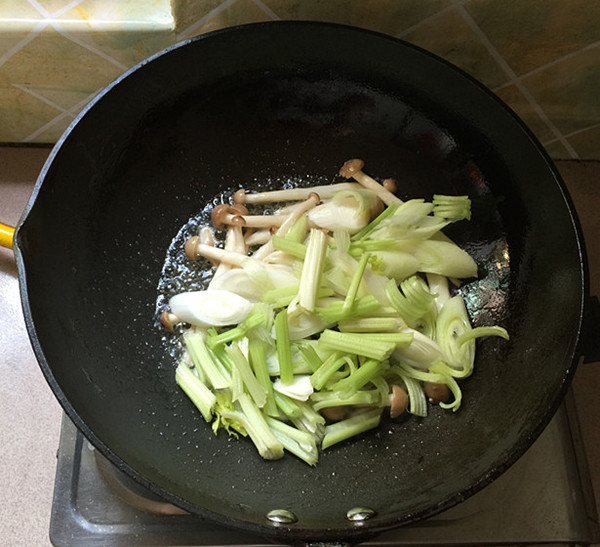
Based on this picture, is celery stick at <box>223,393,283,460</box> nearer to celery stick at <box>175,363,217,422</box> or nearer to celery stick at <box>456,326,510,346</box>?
celery stick at <box>175,363,217,422</box>

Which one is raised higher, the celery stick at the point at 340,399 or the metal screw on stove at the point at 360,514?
the celery stick at the point at 340,399

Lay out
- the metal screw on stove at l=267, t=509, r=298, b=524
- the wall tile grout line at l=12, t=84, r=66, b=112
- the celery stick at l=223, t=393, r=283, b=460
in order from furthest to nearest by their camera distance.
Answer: the wall tile grout line at l=12, t=84, r=66, b=112, the celery stick at l=223, t=393, r=283, b=460, the metal screw on stove at l=267, t=509, r=298, b=524

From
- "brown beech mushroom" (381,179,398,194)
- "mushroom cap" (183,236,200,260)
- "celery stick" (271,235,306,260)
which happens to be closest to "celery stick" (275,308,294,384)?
"celery stick" (271,235,306,260)

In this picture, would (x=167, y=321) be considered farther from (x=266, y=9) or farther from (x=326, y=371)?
(x=266, y=9)

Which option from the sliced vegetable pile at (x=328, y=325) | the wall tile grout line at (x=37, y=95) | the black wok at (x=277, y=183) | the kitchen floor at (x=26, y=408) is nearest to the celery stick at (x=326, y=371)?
the sliced vegetable pile at (x=328, y=325)

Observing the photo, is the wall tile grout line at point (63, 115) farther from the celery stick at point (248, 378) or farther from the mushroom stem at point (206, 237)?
the celery stick at point (248, 378)

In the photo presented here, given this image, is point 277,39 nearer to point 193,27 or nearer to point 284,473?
point 193,27

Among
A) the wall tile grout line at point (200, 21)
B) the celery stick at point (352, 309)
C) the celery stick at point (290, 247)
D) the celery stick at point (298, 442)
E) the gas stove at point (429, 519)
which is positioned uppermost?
the wall tile grout line at point (200, 21)
